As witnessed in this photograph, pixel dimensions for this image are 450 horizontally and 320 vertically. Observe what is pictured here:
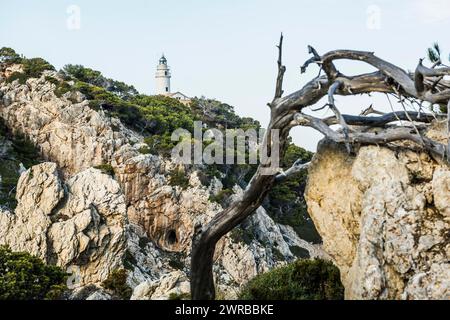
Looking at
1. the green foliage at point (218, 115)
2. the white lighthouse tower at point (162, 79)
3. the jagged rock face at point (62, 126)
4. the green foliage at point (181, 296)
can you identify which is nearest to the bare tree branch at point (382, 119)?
the green foliage at point (181, 296)

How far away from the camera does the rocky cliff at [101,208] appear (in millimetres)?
32656

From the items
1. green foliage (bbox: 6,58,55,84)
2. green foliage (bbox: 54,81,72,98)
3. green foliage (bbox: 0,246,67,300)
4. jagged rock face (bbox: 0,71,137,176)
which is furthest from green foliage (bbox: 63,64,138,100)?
green foliage (bbox: 0,246,67,300)

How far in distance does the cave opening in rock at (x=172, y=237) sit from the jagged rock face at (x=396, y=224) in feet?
108

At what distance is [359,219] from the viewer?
8.91 meters

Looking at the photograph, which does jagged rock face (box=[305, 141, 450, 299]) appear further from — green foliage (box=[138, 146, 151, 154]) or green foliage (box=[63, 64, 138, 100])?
green foliage (box=[63, 64, 138, 100])

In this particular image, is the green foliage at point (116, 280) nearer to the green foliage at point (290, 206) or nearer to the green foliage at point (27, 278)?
the green foliage at point (27, 278)

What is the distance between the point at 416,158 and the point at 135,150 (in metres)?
35.3

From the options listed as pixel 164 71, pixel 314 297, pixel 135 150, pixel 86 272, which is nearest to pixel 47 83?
pixel 135 150

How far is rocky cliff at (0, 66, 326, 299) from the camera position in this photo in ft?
107

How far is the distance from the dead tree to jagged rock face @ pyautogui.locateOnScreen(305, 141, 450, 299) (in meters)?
0.32

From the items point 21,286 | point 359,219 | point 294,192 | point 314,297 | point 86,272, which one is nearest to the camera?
point 359,219

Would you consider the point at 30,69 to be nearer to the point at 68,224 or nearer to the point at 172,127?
the point at 172,127

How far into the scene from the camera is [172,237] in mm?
41750
